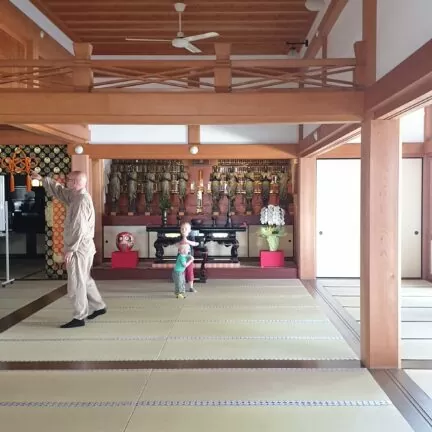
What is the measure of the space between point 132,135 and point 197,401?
6.54 meters

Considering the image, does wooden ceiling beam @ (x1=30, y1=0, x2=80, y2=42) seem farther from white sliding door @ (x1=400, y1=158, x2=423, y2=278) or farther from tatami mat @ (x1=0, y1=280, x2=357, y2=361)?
white sliding door @ (x1=400, y1=158, x2=423, y2=278)

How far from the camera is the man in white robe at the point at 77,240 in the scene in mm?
5988

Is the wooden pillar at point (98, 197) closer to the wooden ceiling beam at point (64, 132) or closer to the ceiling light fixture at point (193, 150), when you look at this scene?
the wooden ceiling beam at point (64, 132)

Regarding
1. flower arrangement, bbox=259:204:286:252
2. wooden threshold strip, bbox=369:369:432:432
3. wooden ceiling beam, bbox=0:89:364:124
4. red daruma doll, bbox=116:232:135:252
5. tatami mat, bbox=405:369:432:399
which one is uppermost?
wooden ceiling beam, bbox=0:89:364:124

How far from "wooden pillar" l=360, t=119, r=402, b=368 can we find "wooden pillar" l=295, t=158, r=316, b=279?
4.66 m

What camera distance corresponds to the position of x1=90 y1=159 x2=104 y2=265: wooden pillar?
10.2 meters

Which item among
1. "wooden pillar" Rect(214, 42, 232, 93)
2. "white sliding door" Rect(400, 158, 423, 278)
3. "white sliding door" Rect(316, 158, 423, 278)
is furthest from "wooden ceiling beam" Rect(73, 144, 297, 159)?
"wooden pillar" Rect(214, 42, 232, 93)

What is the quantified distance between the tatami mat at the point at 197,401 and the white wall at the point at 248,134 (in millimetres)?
5737

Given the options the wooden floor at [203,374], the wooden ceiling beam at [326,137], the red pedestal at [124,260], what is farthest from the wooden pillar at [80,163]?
the wooden ceiling beam at [326,137]

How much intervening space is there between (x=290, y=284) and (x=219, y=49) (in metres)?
4.81

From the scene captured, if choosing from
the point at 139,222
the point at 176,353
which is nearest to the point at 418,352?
the point at 176,353

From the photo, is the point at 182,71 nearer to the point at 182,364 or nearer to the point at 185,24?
the point at 185,24

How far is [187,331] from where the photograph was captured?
5781 millimetres

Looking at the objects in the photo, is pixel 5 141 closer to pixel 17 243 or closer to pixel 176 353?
pixel 17 243
